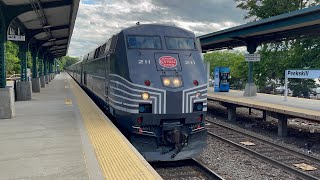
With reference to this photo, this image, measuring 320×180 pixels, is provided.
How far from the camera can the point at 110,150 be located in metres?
6.99

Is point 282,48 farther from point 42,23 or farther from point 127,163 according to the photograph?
point 127,163

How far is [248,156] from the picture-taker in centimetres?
1066

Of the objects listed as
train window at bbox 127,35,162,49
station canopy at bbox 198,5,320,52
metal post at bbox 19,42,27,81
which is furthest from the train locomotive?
metal post at bbox 19,42,27,81

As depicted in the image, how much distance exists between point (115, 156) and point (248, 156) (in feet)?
18.9

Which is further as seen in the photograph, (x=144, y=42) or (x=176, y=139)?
(x=144, y=42)

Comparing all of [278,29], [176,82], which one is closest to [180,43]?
[176,82]

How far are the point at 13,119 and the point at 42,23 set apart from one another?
370 inches

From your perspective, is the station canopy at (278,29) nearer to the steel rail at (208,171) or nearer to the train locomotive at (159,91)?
the train locomotive at (159,91)

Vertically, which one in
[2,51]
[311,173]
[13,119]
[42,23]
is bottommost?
[311,173]

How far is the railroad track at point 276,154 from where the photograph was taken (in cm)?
918

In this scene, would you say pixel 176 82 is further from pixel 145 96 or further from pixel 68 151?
pixel 68 151

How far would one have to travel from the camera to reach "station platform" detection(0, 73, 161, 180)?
5.58 metres

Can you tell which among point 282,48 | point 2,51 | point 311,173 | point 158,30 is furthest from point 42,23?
point 282,48

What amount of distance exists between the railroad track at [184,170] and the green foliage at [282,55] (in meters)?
24.0
